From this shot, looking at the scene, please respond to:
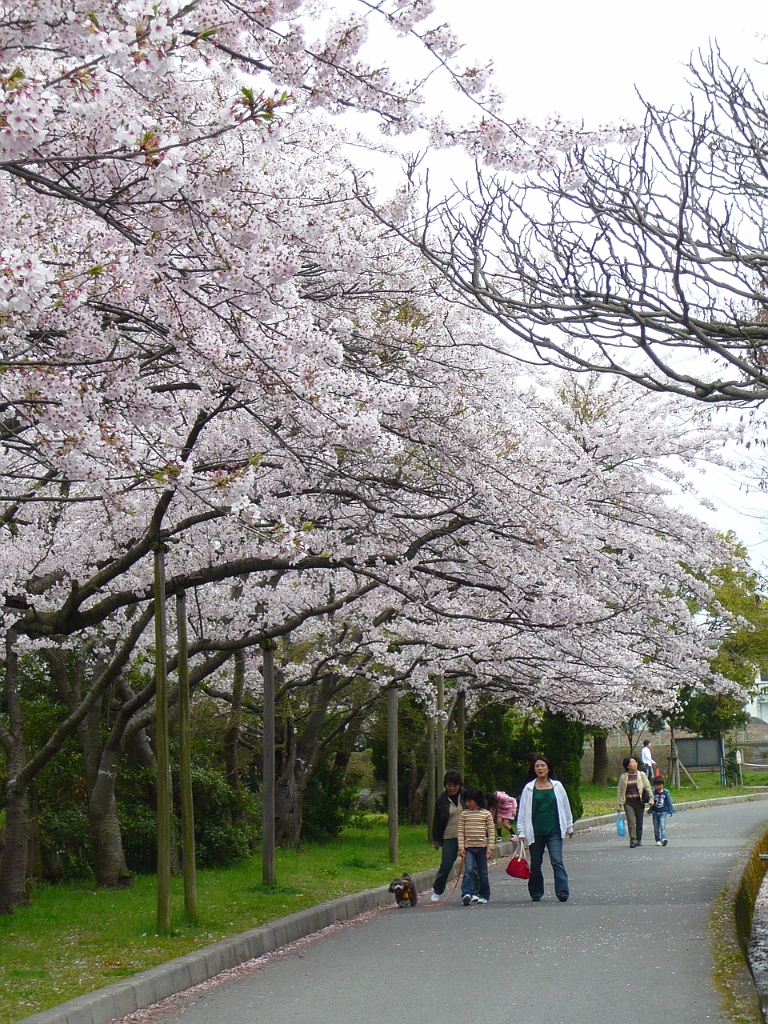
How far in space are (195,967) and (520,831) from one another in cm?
607

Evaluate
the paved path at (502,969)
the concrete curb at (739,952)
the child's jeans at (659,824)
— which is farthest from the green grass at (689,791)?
the concrete curb at (739,952)

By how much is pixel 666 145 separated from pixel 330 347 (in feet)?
9.89

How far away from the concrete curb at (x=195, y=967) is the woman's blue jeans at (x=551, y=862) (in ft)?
6.70

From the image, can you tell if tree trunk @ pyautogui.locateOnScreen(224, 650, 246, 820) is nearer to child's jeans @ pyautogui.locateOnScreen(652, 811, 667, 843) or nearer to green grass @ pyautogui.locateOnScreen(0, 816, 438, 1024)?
green grass @ pyautogui.locateOnScreen(0, 816, 438, 1024)

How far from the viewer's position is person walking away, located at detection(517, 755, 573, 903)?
1427 cm

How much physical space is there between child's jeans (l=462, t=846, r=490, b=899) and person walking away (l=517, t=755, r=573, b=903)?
598 mm

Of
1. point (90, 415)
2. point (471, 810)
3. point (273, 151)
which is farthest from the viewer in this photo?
point (471, 810)

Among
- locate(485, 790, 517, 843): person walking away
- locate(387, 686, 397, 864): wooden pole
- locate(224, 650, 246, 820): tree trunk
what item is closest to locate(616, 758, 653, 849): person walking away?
locate(485, 790, 517, 843): person walking away

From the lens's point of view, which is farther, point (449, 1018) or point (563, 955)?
point (563, 955)

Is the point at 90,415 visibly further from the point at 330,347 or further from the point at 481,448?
the point at 481,448

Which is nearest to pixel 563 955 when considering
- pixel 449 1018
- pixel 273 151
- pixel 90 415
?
pixel 449 1018

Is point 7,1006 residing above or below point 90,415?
below

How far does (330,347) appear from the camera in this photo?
9.03m

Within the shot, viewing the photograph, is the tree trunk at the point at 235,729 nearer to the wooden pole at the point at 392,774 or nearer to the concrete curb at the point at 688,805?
the wooden pole at the point at 392,774
